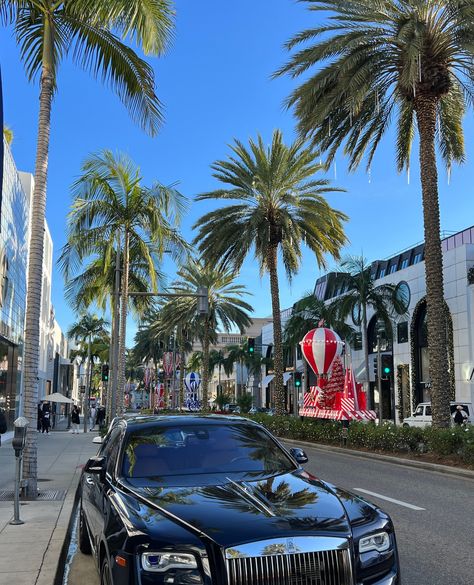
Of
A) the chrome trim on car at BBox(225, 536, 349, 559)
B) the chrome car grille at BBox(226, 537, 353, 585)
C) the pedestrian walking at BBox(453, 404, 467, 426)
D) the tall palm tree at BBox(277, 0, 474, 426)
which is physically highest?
the tall palm tree at BBox(277, 0, 474, 426)

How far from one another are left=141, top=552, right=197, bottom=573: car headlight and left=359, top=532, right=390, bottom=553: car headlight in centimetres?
106

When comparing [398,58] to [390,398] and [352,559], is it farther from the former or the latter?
[390,398]

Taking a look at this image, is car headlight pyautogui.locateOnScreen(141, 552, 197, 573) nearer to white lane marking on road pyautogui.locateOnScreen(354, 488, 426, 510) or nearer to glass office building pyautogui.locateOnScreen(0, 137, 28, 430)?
white lane marking on road pyautogui.locateOnScreen(354, 488, 426, 510)

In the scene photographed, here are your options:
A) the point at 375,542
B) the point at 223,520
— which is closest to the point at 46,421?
the point at 223,520

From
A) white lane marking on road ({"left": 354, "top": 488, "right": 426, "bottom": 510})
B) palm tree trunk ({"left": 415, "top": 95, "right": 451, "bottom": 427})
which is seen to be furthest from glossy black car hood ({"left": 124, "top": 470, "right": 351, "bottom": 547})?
palm tree trunk ({"left": 415, "top": 95, "right": 451, "bottom": 427})

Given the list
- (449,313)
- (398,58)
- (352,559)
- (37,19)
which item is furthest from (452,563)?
(449,313)

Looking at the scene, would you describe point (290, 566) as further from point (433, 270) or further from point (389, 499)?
point (433, 270)

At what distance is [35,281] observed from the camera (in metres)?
11.2

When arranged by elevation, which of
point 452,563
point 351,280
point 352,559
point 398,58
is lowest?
point 452,563

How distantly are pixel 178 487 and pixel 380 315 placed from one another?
3416 cm

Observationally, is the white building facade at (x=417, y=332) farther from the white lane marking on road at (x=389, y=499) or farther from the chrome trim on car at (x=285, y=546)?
the chrome trim on car at (x=285, y=546)

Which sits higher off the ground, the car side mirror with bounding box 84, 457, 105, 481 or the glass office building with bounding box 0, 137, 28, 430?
the glass office building with bounding box 0, 137, 28, 430

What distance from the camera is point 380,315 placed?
37.5m

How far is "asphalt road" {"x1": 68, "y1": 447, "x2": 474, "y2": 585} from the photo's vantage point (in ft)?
20.0
